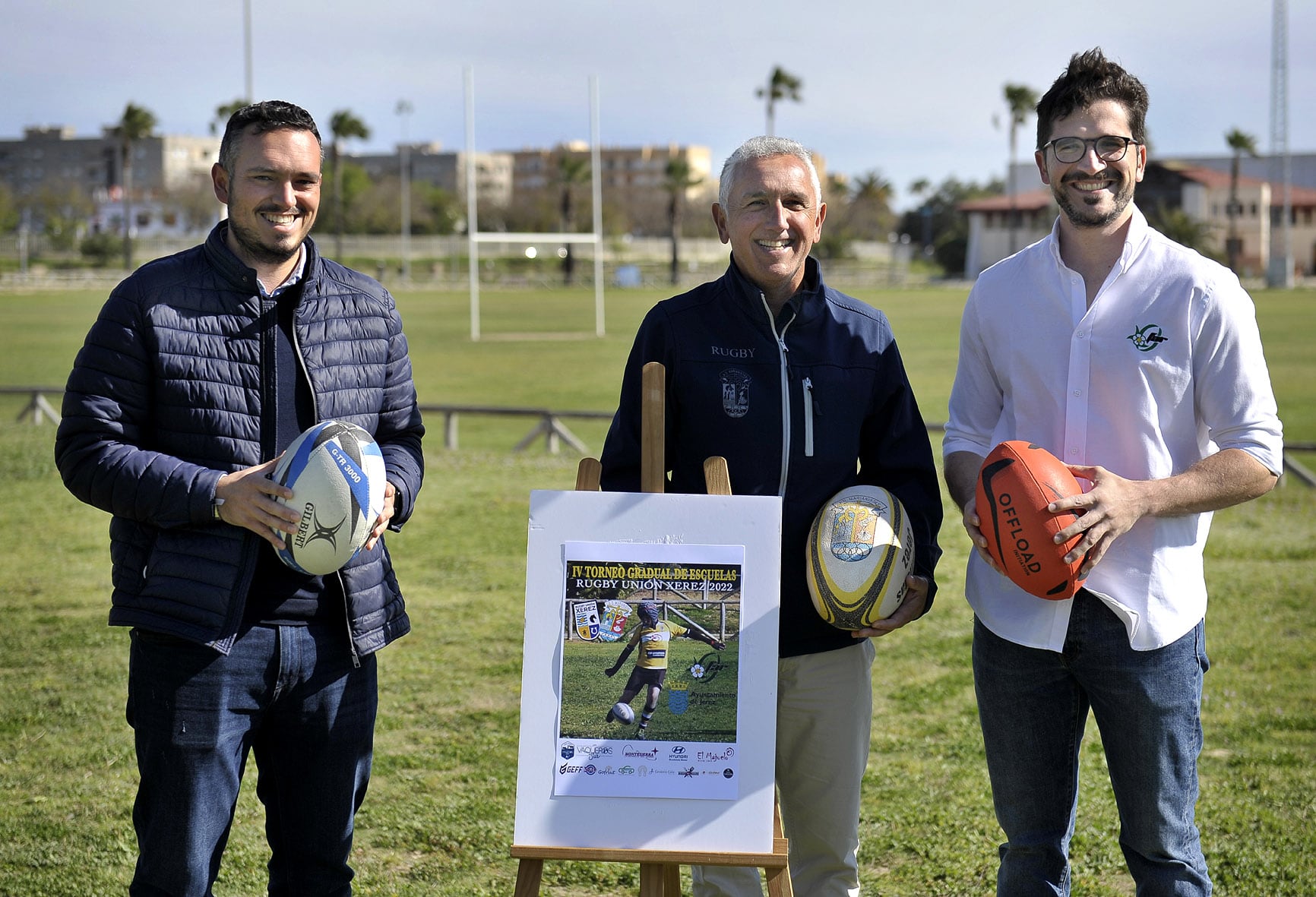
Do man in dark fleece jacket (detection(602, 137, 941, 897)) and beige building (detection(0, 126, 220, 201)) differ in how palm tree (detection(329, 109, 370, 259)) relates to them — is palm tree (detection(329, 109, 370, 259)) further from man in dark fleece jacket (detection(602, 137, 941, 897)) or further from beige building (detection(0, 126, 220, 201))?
man in dark fleece jacket (detection(602, 137, 941, 897))

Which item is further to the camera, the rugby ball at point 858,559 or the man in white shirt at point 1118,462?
the rugby ball at point 858,559

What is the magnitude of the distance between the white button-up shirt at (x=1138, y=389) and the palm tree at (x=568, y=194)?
204ft

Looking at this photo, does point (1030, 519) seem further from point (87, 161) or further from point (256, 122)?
point (87, 161)

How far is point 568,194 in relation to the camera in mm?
76250

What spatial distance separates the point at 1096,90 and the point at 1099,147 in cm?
13

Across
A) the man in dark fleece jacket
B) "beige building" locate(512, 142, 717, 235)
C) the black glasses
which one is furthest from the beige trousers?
"beige building" locate(512, 142, 717, 235)

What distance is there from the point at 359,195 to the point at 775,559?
92580 millimetres

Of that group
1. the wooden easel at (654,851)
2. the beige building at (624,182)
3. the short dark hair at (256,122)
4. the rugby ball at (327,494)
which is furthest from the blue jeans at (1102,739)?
the beige building at (624,182)

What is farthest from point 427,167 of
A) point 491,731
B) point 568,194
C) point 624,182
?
point 491,731

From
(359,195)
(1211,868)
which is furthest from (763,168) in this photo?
(359,195)

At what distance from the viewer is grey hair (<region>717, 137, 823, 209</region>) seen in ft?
9.62

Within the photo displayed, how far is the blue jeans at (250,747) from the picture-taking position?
2.80m

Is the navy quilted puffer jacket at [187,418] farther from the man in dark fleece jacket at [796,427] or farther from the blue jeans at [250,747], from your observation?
the man in dark fleece jacket at [796,427]

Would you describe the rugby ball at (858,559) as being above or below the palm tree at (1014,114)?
below
